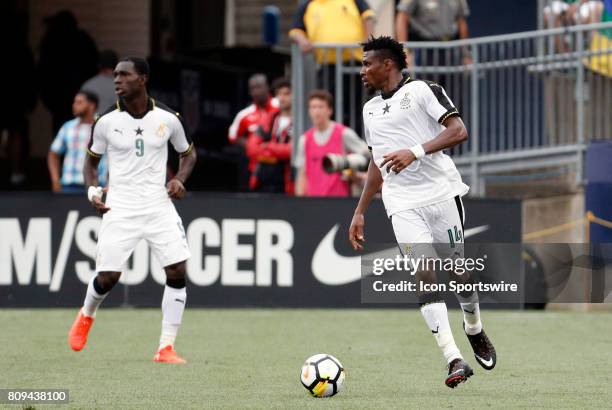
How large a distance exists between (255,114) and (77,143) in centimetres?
202

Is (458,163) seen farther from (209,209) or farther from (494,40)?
(209,209)

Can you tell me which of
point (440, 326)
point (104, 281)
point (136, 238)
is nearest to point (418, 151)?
point (440, 326)

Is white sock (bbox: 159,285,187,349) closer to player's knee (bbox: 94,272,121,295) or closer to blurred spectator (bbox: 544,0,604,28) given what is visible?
player's knee (bbox: 94,272,121,295)

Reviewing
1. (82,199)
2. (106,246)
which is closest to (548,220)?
(82,199)

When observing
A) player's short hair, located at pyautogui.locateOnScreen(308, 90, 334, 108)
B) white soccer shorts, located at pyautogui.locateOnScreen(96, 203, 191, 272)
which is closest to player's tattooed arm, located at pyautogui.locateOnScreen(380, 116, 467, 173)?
white soccer shorts, located at pyautogui.locateOnScreen(96, 203, 191, 272)

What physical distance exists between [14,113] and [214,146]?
3945 mm

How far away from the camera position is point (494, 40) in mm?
16688

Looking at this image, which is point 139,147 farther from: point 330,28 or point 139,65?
point 330,28

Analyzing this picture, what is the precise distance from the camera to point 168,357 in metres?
11.4

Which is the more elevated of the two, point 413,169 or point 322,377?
point 413,169

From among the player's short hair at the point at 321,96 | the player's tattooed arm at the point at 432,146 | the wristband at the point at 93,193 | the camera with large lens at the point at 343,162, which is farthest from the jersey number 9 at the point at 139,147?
the player's short hair at the point at 321,96

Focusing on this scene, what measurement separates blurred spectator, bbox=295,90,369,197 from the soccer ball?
259 inches

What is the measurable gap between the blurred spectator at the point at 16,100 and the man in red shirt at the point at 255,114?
5.33 metres

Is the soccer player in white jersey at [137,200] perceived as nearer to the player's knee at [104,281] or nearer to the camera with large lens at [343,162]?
the player's knee at [104,281]
